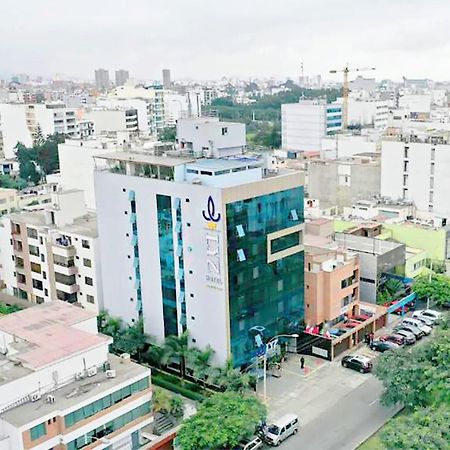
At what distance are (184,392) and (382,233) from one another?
19.4 m

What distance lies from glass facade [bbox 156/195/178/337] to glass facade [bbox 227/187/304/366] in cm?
312

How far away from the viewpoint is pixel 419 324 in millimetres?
34094

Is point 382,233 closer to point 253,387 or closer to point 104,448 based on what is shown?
point 253,387

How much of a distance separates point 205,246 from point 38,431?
408 inches

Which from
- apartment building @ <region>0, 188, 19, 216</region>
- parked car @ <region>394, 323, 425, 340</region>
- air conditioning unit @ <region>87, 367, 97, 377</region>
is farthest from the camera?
apartment building @ <region>0, 188, 19, 216</region>

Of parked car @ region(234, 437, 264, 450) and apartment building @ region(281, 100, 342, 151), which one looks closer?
parked car @ region(234, 437, 264, 450)

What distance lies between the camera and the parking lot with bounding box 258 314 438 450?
81.3 ft

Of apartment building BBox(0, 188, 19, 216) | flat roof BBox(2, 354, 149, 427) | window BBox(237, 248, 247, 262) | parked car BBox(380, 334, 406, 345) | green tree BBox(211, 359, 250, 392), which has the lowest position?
parked car BBox(380, 334, 406, 345)

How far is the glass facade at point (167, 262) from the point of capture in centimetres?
2916

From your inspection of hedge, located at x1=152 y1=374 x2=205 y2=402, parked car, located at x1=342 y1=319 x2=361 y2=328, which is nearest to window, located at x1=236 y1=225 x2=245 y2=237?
hedge, located at x1=152 y1=374 x2=205 y2=402

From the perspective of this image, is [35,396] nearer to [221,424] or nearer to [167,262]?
[221,424]

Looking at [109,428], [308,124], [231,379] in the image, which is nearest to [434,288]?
[231,379]

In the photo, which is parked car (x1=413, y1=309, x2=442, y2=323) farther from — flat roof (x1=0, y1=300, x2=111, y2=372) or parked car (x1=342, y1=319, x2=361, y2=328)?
flat roof (x1=0, y1=300, x2=111, y2=372)

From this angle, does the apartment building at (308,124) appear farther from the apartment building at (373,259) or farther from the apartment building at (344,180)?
the apartment building at (373,259)
